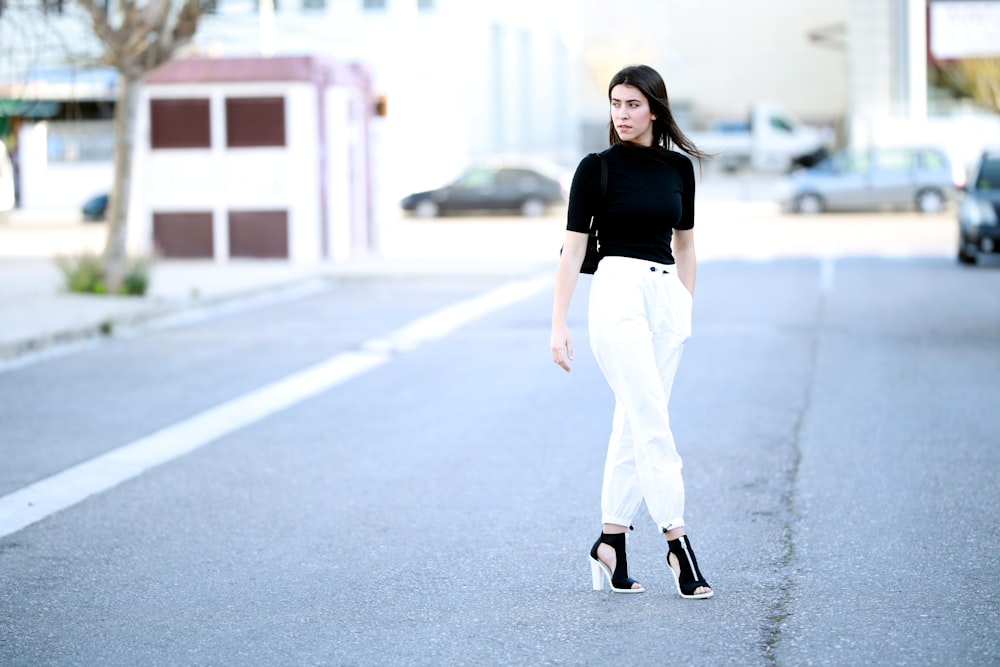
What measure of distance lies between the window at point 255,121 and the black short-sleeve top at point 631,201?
17391 mm

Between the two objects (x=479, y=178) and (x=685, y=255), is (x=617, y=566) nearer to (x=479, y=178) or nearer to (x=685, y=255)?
(x=685, y=255)

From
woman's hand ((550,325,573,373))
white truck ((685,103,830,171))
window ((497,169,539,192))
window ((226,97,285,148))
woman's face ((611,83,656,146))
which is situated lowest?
woman's hand ((550,325,573,373))

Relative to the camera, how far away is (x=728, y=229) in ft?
99.7

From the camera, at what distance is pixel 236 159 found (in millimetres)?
22547

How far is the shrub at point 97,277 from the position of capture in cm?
1695

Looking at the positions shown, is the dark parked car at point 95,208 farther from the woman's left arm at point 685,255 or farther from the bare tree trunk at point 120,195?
the woman's left arm at point 685,255

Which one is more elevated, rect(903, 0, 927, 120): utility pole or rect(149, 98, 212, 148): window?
rect(903, 0, 927, 120): utility pole

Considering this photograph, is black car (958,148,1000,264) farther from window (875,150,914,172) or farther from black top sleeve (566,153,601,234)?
black top sleeve (566,153,601,234)

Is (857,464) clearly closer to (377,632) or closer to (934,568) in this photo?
(934,568)

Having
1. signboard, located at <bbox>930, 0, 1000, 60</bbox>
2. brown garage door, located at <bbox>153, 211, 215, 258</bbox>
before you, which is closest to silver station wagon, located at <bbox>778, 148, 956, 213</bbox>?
signboard, located at <bbox>930, 0, 1000, 60</bbox>

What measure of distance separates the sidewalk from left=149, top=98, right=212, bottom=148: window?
1.77 m

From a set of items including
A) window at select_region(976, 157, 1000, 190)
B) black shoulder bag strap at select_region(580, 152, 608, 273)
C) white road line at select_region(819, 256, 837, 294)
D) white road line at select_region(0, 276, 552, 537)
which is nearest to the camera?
black shoulder bag strap at select_region(580, 152, 608, 273)

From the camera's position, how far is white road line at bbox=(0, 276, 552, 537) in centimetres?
751

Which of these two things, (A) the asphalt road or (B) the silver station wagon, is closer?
(A) the asphalt road
